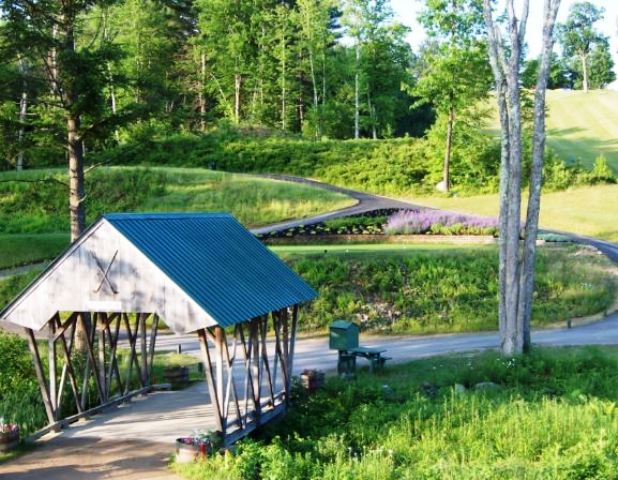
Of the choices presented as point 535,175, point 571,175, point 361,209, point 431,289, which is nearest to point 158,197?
point 361,209

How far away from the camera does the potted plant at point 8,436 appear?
12992mm

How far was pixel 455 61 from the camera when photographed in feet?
148

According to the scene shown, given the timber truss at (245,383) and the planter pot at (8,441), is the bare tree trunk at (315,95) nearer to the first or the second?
the timber truss at (245,383)

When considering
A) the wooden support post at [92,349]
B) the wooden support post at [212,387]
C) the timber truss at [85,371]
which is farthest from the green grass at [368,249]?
the wooden support post at [212,387]

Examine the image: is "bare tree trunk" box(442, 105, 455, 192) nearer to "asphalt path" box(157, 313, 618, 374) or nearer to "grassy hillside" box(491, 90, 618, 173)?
"grassy hillside" box(491, 90, 618, 173)

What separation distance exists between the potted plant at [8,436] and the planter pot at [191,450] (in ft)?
10.4

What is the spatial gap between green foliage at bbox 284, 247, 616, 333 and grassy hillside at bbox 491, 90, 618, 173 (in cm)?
2949

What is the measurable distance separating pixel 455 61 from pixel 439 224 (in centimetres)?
1415

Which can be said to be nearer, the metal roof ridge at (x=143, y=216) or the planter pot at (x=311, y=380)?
the metal roof ridge at (x=143, y=216)

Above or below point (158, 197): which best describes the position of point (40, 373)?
below

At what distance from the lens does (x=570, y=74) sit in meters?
117

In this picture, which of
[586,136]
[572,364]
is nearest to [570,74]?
[586,136]

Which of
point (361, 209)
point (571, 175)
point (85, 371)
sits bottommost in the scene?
point (85, 371)

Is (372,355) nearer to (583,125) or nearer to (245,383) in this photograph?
(245,383)
